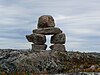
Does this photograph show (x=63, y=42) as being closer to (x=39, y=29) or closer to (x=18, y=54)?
(x=39, y=29)

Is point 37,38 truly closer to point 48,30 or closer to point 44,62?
point 48,30

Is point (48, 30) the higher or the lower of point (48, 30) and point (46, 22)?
the lower

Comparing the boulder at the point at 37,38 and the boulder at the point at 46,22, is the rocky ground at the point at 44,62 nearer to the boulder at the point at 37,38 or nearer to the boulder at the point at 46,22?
the boulder at the point at 37,38

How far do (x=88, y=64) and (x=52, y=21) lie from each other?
13399 millimetres

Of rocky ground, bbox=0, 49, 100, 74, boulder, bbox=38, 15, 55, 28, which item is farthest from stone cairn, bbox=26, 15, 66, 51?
rocky ground, bbox=0, 49, 100, 74

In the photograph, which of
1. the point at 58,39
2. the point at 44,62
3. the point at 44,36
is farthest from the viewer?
the point at 44,36

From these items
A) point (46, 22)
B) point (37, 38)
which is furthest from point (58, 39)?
point (46, 22)

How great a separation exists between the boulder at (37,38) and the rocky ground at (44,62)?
393 inches

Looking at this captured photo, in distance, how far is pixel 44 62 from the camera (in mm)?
26016

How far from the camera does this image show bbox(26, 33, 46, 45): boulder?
125 feet

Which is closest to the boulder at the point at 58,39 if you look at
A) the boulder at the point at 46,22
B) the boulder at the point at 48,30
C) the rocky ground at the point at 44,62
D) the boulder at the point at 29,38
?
the boulder at the point at 48,30

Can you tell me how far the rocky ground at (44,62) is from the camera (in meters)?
25.0

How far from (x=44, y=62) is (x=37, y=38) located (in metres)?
12.3

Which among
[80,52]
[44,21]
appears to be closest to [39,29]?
[44,21]
